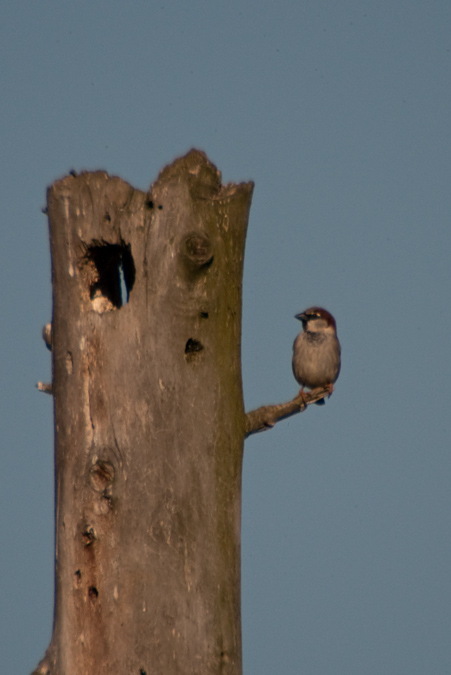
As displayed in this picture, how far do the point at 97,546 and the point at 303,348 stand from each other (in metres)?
4.86

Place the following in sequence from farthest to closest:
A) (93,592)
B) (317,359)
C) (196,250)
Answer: (317,359)
(196,250)
(93,592)

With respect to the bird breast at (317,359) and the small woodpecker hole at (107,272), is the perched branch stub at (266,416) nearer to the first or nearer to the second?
the small woodpecker hole at (107,272)

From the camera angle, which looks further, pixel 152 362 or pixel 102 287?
pixel 102 287

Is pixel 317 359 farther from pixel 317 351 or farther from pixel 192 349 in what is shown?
pixel 192 349

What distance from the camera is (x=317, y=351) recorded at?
8688 mm

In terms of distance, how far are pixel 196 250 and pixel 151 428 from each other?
913mm

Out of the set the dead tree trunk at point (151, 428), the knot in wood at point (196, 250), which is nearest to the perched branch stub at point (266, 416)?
the dead tree trunk at point (151, 428)

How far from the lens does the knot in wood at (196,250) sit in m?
4.38

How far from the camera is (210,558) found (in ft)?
13.8

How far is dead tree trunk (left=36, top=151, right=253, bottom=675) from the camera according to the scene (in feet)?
13.5

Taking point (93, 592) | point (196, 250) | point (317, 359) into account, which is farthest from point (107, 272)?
point (317, 359)

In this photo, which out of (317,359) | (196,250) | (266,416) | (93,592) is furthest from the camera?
(317,359)

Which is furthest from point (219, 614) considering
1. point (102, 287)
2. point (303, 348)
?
point (303, 348)

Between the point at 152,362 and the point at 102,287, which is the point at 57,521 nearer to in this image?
the point at 152,362
